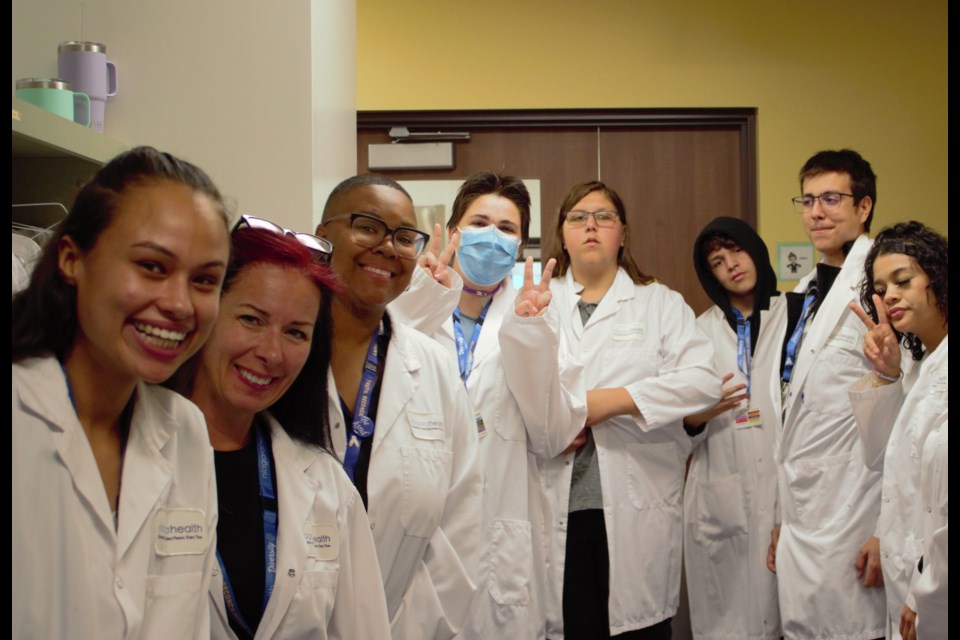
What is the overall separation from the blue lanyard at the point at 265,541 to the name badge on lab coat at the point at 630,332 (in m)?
1.60

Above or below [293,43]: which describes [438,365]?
below

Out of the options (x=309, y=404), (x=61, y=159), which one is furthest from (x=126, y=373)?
(x=61, y=159)

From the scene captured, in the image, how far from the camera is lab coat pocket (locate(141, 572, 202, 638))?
121cm

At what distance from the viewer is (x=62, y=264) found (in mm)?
1146

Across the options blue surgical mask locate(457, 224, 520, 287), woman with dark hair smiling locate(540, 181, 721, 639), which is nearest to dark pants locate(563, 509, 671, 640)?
woman with dark hair smiling locate(540, 181, 721, 639)

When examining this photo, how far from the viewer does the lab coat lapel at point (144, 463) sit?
1.19 metres

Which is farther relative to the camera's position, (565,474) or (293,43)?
(565,474)

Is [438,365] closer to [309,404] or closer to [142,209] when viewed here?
[309,404]

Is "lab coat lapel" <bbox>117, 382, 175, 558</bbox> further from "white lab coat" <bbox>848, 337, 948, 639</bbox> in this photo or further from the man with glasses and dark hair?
the man with glasses and dark hair

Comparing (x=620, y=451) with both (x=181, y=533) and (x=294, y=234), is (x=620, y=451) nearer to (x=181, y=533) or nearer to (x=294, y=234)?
(x=294, y=234)

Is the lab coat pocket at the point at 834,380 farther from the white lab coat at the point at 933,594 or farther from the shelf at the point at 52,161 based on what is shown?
the shelf at the point at 52,161

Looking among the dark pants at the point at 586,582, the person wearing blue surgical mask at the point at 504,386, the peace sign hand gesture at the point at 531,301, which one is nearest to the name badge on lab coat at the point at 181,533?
the person wearing blue surgical mask at the point at 504,386

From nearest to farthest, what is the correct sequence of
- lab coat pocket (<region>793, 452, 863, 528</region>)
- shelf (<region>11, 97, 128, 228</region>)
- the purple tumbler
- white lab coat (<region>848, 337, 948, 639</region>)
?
shelf (<region>11, 97, 128, 228</region>)
white lab coat (<region>848, 337, 948, 639</region>)
the purple tumbler
lab coat pocket (<region>793, 452, 863, 528</region>)
